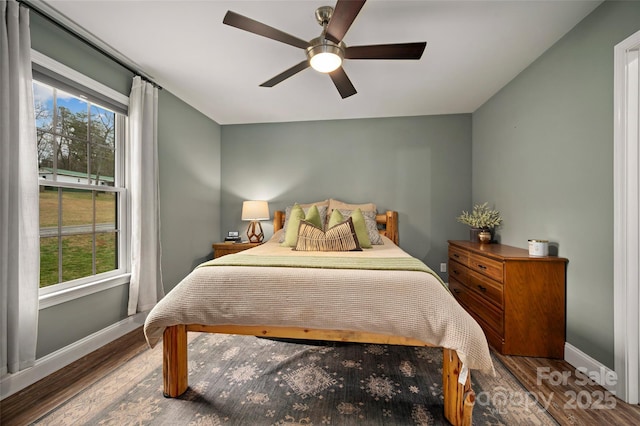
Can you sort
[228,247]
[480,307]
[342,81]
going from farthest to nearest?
1. [228,247]
2. [480,307]
3. [342,81]

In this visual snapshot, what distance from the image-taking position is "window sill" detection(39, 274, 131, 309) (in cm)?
197

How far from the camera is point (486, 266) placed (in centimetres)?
257

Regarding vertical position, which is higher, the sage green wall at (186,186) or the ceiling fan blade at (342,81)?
the ceiling fan blade at (342,81)

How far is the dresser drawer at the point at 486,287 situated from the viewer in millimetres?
2338

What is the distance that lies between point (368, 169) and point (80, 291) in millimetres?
3453

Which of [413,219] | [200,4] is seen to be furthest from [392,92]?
[200,4]

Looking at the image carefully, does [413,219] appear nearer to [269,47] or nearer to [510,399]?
[510,399]

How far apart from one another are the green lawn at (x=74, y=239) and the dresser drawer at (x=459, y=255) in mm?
3574

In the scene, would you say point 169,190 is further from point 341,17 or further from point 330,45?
point 341,17

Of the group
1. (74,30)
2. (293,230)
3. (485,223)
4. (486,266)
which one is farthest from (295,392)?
(74,30)

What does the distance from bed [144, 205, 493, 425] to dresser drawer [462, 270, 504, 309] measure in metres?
1.02

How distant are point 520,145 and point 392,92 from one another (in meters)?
1.43

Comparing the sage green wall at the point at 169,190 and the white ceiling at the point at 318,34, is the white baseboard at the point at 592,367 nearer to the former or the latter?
the white ceiling at the point at 318,34

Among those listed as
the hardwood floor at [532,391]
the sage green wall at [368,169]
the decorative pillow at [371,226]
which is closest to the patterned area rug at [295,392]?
the hardwood floor at [532,391]
